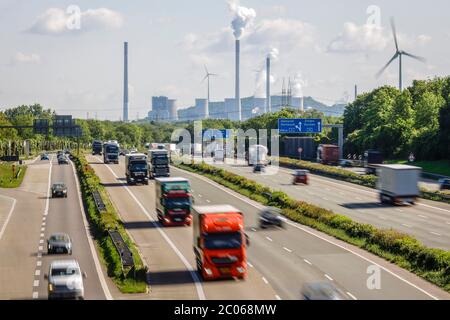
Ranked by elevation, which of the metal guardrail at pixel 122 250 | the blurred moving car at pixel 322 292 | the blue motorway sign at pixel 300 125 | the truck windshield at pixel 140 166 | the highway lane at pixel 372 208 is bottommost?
the metal guardrail at pixel 122 250

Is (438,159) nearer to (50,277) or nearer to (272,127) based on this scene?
(272,127)

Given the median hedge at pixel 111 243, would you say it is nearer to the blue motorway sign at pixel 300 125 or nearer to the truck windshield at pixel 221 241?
the truck windshield at pixel 221 241

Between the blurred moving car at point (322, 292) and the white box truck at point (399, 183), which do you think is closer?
the blurred moving car at point (322, 292)

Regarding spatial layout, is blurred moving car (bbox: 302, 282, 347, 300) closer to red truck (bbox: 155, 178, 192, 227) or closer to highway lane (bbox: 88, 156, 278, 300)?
highway lane (bbox: 88, 156, 278, 300)

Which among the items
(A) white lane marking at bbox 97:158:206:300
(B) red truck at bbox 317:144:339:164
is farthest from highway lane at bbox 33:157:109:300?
(B) red truck at bbox 317:144:339:164

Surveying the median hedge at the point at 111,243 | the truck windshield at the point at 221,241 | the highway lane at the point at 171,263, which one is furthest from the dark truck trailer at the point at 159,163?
the truck windshield at the point at 221,241

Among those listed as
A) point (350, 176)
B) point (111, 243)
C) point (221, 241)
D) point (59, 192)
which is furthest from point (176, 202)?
point (350, 176)
